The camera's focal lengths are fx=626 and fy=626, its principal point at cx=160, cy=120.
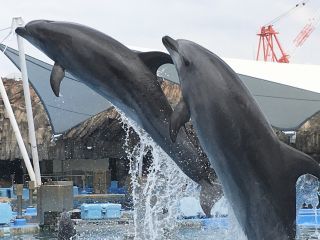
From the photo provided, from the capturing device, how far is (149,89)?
4695mm

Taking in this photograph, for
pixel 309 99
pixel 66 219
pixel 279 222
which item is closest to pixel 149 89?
pixel 279 222

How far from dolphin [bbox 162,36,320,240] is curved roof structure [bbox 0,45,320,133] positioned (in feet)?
40.7

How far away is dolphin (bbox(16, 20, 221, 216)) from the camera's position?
4.67 meters

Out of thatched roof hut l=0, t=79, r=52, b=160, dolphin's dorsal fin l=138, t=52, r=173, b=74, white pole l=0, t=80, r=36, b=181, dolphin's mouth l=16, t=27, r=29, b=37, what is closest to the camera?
dolphin's dorsal fin l=138, t=52, r=173, b=74

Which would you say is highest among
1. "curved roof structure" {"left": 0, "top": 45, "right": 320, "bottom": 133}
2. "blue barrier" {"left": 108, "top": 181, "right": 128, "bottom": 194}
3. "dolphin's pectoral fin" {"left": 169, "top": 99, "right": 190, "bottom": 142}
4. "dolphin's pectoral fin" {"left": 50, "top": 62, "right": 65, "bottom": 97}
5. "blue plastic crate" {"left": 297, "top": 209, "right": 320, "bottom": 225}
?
"curved roof structure" {"left": 0, "top": 45, "right": 320, "bottom": 133}

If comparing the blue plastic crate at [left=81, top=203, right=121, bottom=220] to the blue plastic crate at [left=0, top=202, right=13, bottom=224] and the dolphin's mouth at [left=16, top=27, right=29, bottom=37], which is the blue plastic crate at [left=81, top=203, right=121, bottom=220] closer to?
the blue plastic crate at [left=0, top=202, right=13, bottom=224]

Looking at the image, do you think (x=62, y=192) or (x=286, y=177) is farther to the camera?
(x=62, y=192)

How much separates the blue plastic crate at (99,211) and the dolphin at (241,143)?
414 inches

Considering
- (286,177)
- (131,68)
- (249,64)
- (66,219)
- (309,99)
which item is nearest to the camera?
(286,177)

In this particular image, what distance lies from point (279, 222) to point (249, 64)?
18127 mm

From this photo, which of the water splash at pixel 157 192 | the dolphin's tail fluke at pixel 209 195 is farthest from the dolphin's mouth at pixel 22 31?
the dolphin's tail fluke at pixel 209 195

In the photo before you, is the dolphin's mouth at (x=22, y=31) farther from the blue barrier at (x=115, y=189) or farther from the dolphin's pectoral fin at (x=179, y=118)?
the blue barrier at (x=115, y=189)

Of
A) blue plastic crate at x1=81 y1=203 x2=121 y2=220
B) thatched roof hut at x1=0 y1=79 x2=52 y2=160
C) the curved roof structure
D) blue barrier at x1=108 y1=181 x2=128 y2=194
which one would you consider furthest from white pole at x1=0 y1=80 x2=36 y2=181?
thatched roof hut at x1=0 y1=79 x2=52 y2=160

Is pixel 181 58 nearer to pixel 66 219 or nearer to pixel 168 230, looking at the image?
pixel 66 219
